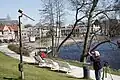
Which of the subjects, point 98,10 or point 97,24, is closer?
point 98,10

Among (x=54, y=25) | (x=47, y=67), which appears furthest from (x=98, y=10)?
(x=54, y=25)

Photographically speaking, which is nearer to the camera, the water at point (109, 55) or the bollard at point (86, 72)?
the bollard at point (86, 72)

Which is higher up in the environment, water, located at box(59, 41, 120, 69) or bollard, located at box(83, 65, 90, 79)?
bollard, located at box(83, 65, 90, 79)

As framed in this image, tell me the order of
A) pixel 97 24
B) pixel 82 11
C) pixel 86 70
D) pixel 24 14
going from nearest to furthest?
pixel 24 14 < pixel 86 70 < pixel 82 11 < pixel 97 24

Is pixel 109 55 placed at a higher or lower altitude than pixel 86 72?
lower

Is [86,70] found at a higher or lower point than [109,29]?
lower

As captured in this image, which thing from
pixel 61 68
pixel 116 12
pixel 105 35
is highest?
pixel 116 12

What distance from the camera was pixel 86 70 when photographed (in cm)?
1645

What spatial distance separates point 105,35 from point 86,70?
10.3 m

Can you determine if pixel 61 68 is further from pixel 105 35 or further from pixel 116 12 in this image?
pixel 105 35

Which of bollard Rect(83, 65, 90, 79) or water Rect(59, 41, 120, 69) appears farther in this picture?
water Rect(59, 41, 120, 69)

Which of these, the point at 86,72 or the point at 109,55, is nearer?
the point at 86,72

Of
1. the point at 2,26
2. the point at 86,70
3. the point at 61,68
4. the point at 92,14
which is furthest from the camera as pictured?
the point at 2,26

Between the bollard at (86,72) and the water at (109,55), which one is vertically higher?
the bollard at (86,72)
